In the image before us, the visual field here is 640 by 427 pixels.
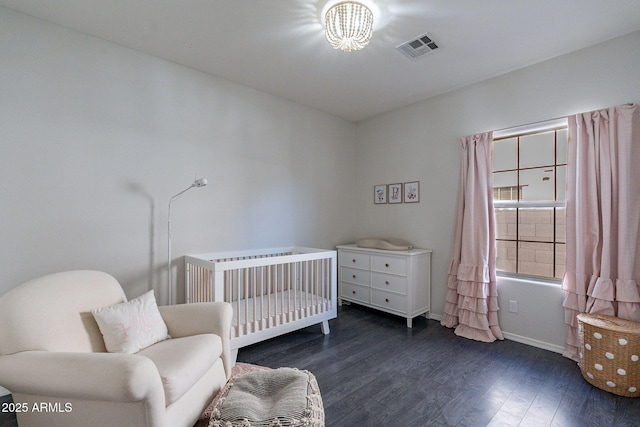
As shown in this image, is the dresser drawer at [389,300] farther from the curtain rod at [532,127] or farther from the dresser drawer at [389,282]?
the curtain rod at [532,127]

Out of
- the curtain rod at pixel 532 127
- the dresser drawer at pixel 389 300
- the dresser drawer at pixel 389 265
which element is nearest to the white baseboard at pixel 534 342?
the dresser drawer at pixel 389 300

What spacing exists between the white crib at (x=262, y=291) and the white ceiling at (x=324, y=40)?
1.77 metres

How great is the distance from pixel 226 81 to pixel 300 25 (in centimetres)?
119

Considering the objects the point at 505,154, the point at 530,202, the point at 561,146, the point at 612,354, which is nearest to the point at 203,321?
the point at 612,354

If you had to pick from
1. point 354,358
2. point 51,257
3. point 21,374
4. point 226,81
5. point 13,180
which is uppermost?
point 226,81

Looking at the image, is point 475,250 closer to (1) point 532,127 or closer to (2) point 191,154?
(1) point 532,127

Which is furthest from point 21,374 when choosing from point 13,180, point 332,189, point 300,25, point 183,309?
point 332,189

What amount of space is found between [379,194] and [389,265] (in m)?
1.09

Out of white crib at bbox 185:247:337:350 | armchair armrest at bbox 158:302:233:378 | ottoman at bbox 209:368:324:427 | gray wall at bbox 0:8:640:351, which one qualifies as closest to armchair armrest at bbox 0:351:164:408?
ottoman at bbox 209:368:324:427

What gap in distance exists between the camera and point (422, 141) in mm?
3449

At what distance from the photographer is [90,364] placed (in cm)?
116

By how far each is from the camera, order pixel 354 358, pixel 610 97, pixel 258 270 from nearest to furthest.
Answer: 1. pixel 610 97
2. pixel 354 358
3. pixel 258 270

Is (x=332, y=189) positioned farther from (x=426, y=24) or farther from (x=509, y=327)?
(x=509, y=327)

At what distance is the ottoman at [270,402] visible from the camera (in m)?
1.13
